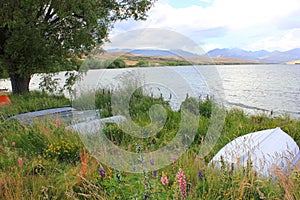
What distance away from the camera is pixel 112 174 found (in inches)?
116

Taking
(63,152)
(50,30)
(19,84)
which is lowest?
(63,152)

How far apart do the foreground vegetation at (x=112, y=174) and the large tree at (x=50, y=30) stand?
4.20 metres

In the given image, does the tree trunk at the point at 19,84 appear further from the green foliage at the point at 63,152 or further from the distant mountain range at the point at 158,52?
the distant mountain range at the point at 158,52

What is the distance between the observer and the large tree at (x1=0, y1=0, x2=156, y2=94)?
8.44m

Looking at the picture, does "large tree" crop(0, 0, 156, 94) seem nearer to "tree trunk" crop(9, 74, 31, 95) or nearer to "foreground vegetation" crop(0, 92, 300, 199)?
"tree trunk" crop(9, 74, 31, 95)

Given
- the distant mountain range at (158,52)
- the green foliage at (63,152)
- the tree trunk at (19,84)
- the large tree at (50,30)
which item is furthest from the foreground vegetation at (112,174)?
the tree trunk at (19,84)

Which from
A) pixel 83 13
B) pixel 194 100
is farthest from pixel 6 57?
pixel 194 100

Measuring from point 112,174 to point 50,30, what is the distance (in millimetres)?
8390

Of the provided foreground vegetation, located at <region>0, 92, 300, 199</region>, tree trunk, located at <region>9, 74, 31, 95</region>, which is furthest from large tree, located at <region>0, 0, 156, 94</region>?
foreground vegetation, located at <region>0, 92, 300, 199</region>

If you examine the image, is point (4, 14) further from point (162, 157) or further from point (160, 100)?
point (162, 157)

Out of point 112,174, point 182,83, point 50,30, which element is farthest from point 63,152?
point 50,30

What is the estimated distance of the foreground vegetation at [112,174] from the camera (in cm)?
A: 239

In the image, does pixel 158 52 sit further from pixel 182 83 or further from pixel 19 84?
pixel 19 84

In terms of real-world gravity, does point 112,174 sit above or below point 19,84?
below
